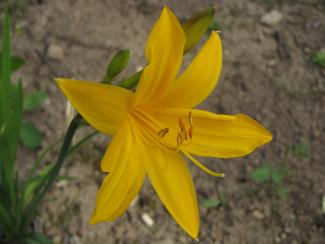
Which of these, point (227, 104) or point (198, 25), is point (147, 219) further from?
point (198, 25)

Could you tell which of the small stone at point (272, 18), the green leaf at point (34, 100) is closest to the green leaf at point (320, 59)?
the small stone at point (272, 18)

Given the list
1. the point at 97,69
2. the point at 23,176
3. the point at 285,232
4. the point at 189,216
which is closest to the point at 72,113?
the point at 23,176

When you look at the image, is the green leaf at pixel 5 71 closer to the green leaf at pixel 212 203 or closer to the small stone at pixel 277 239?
the green leaf at pixel 212 203

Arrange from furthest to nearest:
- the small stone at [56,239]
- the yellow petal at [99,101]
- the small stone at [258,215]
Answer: the small stone at [258,215] < the small stone at [56,239] < the yellow petal at [99,101]

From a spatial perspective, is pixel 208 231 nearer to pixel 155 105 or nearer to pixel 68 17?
pixel 155 105

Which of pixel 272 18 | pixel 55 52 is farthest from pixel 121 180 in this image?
pixel 272 18

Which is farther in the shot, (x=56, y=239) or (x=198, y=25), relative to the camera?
(x=56, y=239)

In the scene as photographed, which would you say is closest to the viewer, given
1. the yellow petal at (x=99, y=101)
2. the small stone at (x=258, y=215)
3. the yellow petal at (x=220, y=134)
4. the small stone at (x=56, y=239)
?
the yellow petal at (x=99, y=101)
